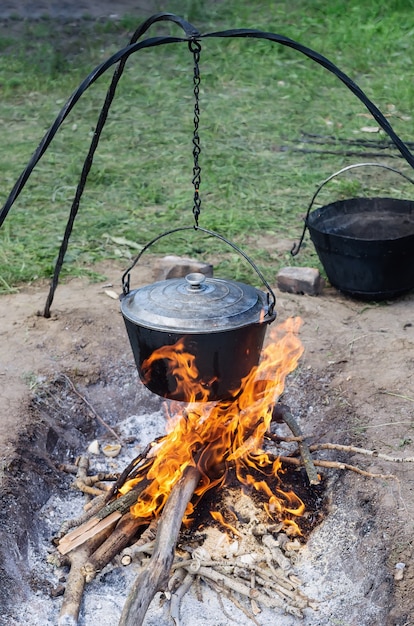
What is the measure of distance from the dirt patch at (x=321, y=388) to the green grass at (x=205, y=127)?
71cm

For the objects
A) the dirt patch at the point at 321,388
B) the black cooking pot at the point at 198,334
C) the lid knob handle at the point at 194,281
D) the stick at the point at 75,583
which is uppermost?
the lid knob handle at the point at 194,281

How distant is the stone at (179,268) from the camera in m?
5.08

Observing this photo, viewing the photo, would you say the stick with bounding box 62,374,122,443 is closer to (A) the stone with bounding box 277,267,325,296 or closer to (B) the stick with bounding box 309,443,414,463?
(B) the stick with bounding box 309,443,414,463

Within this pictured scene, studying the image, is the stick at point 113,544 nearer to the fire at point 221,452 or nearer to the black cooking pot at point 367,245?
the fire at point 221,452

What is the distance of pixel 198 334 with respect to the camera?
2953 mm

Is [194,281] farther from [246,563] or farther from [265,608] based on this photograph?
[265,608]

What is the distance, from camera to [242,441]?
355 cm

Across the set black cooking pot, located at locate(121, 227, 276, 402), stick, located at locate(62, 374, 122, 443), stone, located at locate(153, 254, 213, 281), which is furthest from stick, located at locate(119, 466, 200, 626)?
stone, located at locate(153, 254, 213, 281)

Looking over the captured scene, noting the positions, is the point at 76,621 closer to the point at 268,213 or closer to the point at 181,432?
the point at 181,432

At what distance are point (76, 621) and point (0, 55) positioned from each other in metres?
9.56

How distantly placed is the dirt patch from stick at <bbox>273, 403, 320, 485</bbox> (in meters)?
0.15

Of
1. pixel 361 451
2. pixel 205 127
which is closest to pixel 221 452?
pixel 361 451

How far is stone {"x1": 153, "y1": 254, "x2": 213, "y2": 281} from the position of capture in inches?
200

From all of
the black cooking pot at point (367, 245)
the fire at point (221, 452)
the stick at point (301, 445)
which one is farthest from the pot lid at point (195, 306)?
the black cooking pot at point (367, 245)
